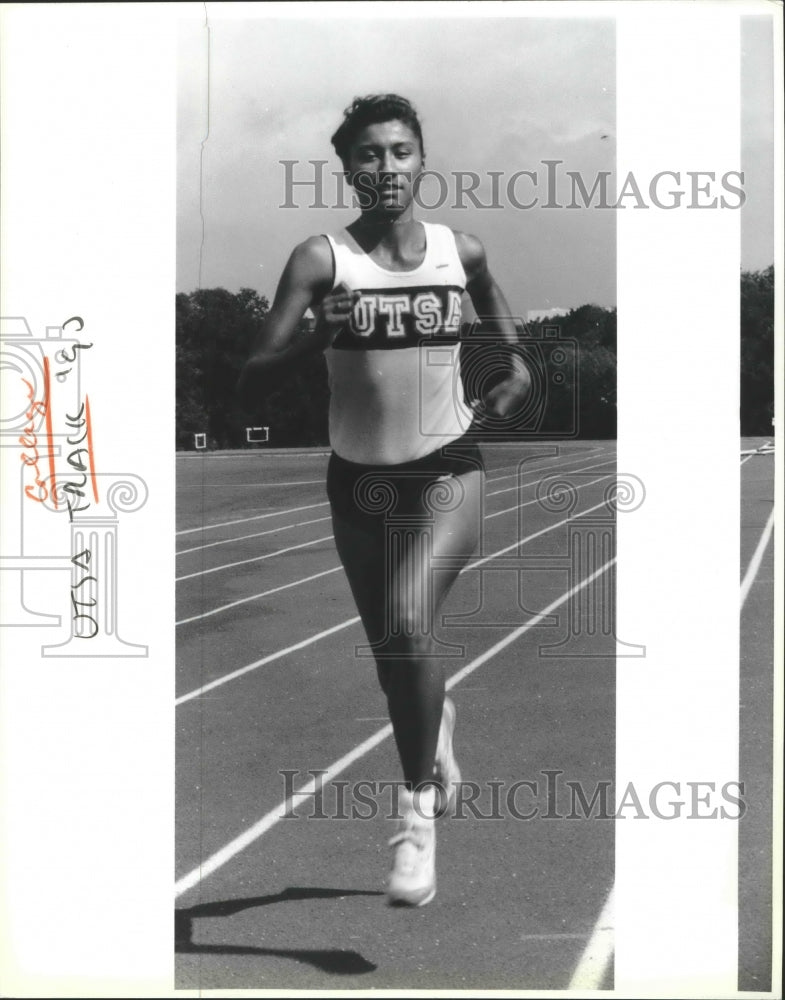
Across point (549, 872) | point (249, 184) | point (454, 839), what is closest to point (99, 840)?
point (454, 839)

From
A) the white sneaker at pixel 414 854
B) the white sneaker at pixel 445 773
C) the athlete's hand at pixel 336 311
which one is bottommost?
the white sneaker at pixel 414 854

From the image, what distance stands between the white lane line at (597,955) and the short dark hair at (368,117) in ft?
7.68

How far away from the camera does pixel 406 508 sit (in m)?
4.71

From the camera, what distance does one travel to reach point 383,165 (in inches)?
184

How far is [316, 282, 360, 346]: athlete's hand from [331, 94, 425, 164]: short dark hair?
1.28ft

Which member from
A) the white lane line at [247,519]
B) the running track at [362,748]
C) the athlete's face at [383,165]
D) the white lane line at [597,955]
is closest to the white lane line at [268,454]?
the running track at [362,748]

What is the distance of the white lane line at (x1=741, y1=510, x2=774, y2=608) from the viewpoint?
15.2ft

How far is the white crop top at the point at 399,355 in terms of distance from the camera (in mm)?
4641

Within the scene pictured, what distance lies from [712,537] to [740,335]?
0.60m

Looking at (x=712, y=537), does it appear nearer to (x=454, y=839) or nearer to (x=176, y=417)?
(x=454, y=839)

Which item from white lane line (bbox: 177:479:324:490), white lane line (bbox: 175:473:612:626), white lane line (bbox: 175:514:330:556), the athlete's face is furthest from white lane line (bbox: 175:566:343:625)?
the athlete's face

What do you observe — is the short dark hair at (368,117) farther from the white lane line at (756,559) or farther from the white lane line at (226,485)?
the white lane line at (756,559)

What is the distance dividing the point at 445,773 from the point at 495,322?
1.37 m

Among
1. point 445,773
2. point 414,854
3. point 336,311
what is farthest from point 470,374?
point 414,854
